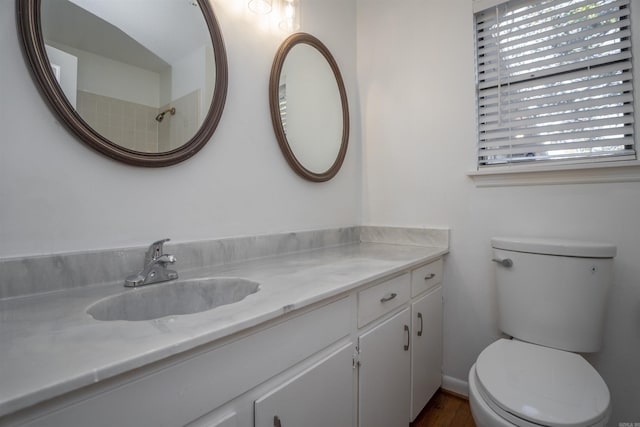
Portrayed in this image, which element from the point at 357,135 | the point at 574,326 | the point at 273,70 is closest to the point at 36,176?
the point at 273,70

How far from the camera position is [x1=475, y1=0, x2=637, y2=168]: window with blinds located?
4.27ft

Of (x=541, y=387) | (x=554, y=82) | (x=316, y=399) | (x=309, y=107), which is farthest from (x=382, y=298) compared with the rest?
(x=554, y=82)

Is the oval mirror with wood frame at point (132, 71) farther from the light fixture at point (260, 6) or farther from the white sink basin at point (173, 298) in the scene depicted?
the white sink basin at point (173, 298)

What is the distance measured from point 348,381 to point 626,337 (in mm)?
1266

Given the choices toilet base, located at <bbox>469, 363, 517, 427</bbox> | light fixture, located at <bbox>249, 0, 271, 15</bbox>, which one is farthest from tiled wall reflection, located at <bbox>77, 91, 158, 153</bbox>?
toilet base, located at <bbox>469, 363, 517, 427</bbox>

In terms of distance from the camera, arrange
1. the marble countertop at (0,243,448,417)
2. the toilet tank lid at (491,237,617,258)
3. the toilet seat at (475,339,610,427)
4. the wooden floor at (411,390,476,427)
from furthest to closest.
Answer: the wooden floor at (411,390,476,427), the toilet tank lid at (491,237,617,258), the toilet seat at (475,339,610,427), the marble countertop at (0,243,448,417)

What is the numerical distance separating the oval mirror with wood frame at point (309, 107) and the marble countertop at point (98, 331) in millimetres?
766

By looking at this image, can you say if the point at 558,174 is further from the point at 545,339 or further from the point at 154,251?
the point at 154,251

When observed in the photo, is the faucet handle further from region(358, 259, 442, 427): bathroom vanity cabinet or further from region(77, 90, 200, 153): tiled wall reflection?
region(358, 259, 442, 427): bathroom vanity cabinet

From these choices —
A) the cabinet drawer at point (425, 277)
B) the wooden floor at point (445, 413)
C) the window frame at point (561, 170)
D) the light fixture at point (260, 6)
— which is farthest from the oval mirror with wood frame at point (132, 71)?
the wooden floor at point (445, 413)

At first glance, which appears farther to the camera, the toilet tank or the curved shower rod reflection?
the toilet tank

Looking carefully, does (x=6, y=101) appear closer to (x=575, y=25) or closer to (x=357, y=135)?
(x=357, y=135)

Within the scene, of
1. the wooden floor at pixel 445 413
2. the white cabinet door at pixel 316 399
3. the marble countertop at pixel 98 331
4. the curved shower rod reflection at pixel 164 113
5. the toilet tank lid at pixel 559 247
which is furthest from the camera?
the wooden floor at pixel 445 413

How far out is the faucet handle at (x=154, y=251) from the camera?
0.93 meters
